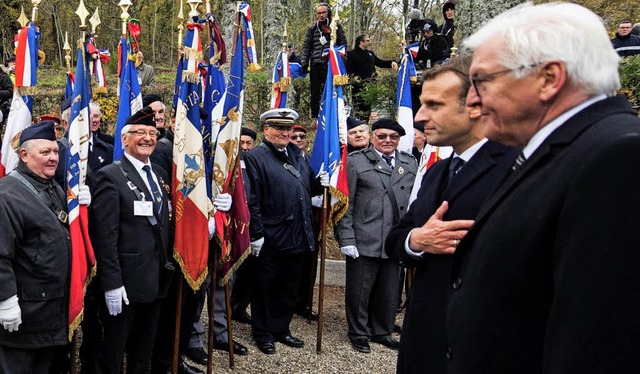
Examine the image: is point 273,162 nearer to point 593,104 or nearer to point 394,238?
point 394,238

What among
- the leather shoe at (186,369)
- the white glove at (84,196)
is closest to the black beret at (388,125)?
the leather shoe at (186,369)

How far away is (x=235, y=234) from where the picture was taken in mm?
4887

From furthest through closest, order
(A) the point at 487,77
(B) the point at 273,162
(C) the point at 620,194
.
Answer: (B) the point at 273,162, (A) the point at 487,77, (C) the point at 620,194

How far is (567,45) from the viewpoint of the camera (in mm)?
1317

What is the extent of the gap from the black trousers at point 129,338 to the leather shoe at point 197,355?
861mm

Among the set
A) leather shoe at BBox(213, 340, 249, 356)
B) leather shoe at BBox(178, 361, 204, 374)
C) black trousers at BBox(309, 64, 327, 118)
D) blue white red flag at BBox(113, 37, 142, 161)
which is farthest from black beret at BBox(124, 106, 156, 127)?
black trousers at BBox(309, 64, 327, 118)

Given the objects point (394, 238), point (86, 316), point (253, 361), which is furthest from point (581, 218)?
point (253, 361)

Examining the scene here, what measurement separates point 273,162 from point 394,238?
282 cm

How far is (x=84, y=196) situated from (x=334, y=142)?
279cm

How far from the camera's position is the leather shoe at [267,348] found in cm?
542

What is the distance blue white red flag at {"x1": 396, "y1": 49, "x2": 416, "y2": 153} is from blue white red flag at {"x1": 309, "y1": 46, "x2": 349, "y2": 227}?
1.32 m

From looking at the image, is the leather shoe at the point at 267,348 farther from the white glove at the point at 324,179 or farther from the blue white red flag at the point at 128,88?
the blue white red flag at the point at 128,88

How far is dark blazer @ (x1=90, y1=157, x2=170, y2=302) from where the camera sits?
3803mm

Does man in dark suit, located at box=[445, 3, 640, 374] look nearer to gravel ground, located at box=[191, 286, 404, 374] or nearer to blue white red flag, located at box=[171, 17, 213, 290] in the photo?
blue white red flag, located at box=[171, 17, 213, 290]
